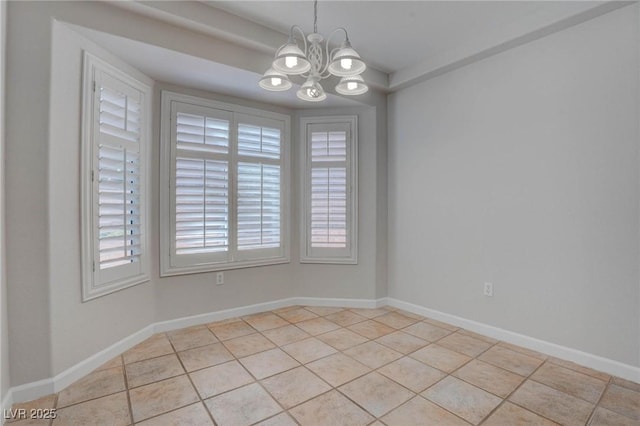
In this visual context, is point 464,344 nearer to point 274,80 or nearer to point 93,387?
point 274,80

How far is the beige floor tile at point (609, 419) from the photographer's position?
1721 millimetres

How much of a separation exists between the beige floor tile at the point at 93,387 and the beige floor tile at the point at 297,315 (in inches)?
60.8

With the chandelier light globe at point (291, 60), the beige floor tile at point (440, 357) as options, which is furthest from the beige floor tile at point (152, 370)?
the chandelier light globe at point (291, 60)

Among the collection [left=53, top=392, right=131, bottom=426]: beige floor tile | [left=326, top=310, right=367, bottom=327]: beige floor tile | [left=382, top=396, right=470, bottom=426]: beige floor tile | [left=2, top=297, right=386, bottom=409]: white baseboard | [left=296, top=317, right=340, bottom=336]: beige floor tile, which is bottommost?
[left=53, top=392, right=131, bottom=426]: beige floor tile

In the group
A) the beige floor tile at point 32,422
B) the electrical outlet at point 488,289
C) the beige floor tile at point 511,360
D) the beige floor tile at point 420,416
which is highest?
the electrical outlet at point 488,289

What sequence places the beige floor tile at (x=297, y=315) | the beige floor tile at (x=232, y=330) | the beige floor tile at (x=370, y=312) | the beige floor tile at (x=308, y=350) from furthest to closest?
the beige floor tile at (x=370, y=312), the beige floor tile at (x=297, y=315), the beige floor tile at (x=232, y=330), the beige floor tile at (x=308, y=350)

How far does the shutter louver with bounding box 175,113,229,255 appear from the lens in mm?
3045

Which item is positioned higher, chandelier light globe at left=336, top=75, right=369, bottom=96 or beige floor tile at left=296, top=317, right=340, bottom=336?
chandelier light globe at left=336, top=75, right=369, bottom=96

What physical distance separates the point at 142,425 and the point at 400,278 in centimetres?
279

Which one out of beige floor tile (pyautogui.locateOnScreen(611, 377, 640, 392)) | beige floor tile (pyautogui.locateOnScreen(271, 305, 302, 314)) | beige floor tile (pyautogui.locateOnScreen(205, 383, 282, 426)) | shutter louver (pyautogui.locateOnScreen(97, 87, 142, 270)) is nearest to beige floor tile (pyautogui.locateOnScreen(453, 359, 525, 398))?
beige floor tile (pyautogui.locateOnScreen(611, 377, 640, 392))

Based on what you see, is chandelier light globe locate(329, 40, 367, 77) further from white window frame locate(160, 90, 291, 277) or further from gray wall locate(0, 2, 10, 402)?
gray wall locate(0, 2, 10, 402)

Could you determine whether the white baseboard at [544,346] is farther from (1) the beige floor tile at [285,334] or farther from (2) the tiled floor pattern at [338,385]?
(1) the beige floor tile at [285,334]

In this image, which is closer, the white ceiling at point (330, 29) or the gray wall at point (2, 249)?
the gray wall at point (2, 249)

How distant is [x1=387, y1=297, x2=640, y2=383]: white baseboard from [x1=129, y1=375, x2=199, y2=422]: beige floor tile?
243cm
